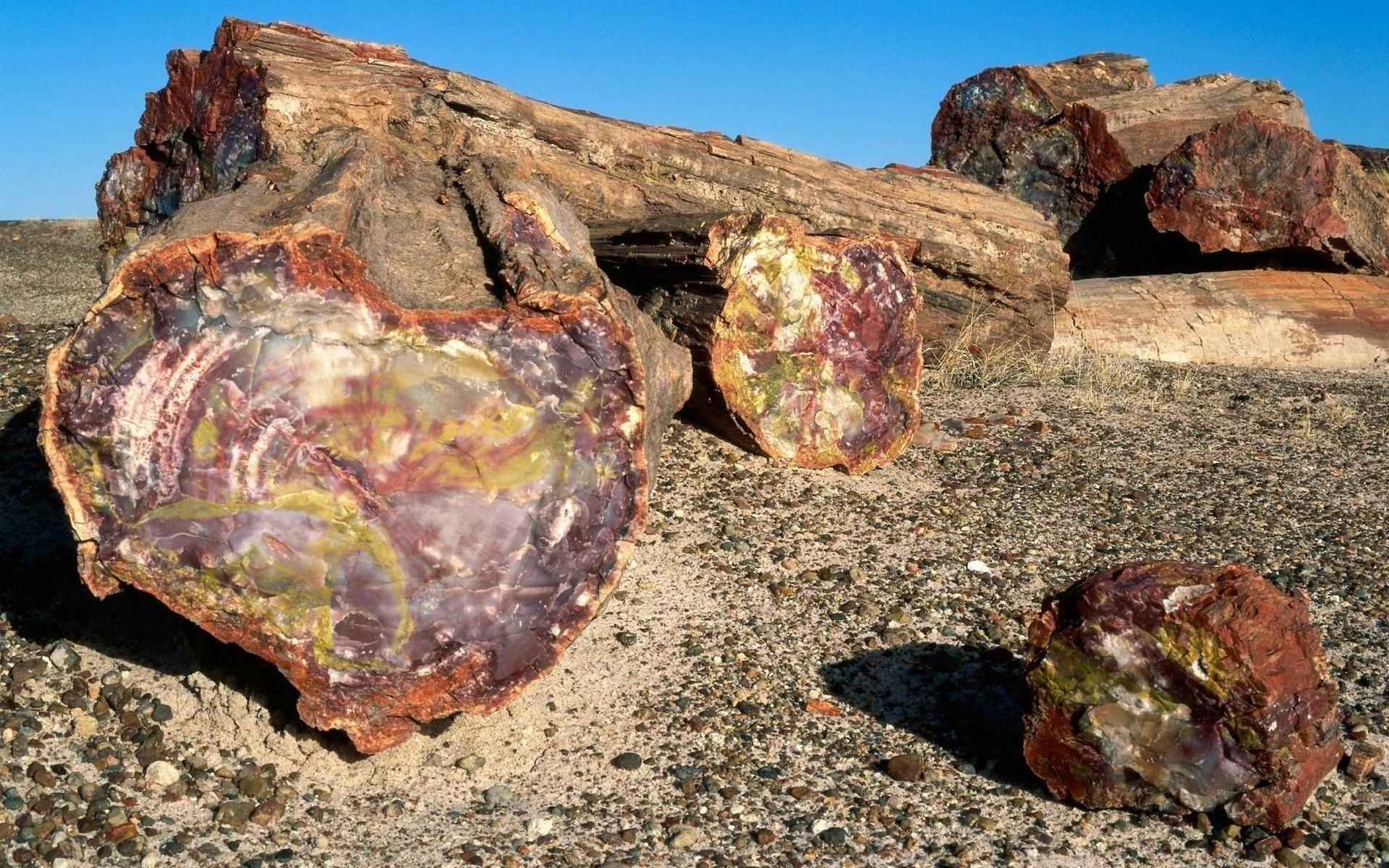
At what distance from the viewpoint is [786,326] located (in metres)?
5.05

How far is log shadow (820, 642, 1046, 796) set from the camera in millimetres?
3252

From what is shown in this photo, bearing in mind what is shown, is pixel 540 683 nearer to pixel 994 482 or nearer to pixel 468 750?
pixel 468 750

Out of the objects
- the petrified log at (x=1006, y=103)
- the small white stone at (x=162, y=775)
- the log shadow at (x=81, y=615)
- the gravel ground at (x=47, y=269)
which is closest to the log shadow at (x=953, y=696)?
the log shadow at (x=81, y=615)

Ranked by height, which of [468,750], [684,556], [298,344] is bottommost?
[468,750]

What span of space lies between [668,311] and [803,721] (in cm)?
215

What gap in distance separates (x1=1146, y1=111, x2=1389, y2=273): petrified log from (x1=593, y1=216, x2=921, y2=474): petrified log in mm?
3796

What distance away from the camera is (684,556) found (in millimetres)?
4293

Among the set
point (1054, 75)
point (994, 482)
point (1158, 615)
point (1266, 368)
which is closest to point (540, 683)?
point (1158, 615)

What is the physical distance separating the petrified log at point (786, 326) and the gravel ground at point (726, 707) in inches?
7.3

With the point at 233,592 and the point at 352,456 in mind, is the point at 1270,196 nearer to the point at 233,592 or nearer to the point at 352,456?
the point at 352,456

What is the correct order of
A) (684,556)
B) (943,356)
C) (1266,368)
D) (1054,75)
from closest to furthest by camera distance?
(684,556) → (943,356) → (1266,368) → (1054,75)

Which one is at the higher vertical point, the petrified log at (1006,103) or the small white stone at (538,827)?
the petrified log at (1006,103)

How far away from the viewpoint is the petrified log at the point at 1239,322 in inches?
305

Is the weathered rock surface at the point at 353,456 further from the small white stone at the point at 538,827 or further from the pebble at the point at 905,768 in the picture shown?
the pebble at the point at 905,768
